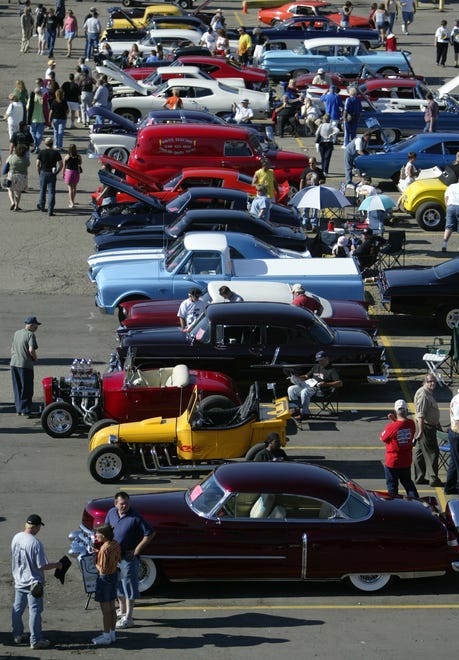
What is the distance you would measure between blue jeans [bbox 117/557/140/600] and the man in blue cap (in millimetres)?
5927

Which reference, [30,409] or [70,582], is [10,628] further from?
[30,409]

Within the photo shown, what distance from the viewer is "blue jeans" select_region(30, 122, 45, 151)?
3294 centimetres

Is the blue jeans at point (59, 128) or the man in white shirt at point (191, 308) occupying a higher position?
the man in white shirt at point (191, 308)

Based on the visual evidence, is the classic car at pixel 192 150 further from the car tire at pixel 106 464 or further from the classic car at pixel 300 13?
the classic car at pixel 300 13

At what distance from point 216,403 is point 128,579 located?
173 inches

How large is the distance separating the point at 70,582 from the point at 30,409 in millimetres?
5076

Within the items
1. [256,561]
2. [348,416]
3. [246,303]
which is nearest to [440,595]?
[256,561]

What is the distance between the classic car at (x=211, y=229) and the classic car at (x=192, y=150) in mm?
4400

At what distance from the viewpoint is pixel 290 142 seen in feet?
114

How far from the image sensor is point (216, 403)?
658 inches

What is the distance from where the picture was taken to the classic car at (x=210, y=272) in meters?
21.3

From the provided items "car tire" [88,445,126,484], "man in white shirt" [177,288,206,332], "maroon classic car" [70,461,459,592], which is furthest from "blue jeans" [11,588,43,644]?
"man in white shirt" [177,288,206,332]

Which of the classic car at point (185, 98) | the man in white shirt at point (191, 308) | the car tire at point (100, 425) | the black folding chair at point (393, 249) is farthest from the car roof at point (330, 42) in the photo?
the car tire at point (100, 425)

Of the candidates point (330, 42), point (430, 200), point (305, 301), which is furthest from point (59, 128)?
point (305, 301)
